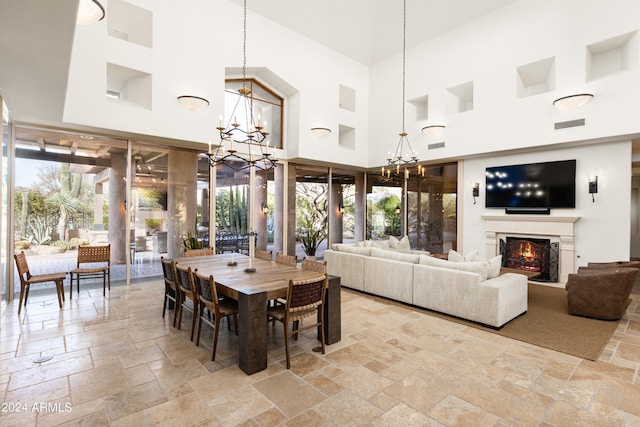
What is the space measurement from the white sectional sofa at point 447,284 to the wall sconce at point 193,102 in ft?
12.7

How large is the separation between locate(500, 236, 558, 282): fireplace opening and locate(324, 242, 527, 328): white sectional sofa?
2756 mm

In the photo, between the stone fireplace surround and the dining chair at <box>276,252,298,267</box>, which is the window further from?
the stone fireplace surround

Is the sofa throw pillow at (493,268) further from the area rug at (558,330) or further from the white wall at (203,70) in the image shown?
the white wall at (203,70)

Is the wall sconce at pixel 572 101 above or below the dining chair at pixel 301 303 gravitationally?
above

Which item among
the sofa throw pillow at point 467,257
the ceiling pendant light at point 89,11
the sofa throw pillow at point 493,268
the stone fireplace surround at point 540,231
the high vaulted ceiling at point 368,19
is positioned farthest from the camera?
the high vaulted ceiling at point 368,19

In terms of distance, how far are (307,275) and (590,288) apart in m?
3.87

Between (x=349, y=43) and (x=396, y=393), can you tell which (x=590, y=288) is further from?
(x=349, y=43)

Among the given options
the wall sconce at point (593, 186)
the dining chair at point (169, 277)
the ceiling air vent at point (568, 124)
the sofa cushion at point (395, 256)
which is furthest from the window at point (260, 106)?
the wall sconce at point (593, 186)

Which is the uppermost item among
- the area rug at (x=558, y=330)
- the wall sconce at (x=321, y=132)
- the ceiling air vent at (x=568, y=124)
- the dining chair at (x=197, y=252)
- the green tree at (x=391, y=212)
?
the wall sconce at (x=321, y=132)

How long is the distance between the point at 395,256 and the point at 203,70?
4.92 metres

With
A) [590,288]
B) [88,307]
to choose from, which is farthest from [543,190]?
[88,307]

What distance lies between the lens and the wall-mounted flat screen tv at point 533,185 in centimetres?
623

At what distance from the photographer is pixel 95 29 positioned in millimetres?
4949

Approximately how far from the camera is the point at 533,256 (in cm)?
680
